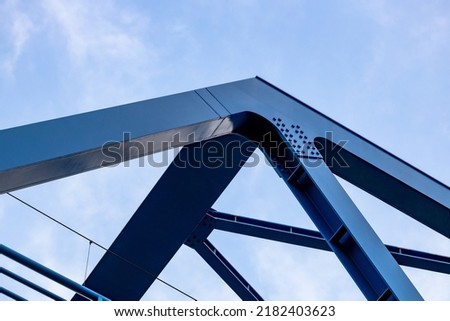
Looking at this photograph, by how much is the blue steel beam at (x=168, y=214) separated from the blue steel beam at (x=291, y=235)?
94cm

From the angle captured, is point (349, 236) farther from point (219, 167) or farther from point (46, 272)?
point (46, 272)

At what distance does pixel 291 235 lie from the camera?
431 inches

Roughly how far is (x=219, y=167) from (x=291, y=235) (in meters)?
2.10

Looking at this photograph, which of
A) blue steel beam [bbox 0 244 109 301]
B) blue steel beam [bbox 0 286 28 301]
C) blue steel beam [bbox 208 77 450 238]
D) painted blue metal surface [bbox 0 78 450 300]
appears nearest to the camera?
painted blue metal surface [bbox 0 78 450 300]

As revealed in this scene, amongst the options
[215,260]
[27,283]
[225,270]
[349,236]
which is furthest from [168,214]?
[27,283]

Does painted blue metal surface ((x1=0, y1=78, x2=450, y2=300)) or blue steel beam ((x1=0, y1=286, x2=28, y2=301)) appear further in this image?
blue steel beam ((x1=0, y1=286, x2=28, y2=301))

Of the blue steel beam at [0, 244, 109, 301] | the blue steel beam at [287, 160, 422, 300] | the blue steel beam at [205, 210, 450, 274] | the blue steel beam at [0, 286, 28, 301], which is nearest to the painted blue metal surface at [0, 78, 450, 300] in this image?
the blue steel beam at [287, 160, 422, 300]

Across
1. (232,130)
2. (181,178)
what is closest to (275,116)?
(232,130)

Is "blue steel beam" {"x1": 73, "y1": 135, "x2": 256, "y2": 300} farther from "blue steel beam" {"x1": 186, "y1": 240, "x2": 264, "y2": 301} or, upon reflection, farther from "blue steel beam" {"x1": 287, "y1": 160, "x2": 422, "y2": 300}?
"blue steel beam" {"x1": 287, "y1": 160, "x2": 422, "y2": 300}

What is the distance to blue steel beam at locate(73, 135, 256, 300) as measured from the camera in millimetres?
9469

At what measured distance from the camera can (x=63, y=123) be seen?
21.9ft

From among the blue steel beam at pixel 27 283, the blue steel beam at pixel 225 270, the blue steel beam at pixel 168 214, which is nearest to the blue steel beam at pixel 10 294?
the blue steel beam at pixel 27 283

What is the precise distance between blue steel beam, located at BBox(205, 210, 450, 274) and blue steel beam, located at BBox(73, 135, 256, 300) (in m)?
0.94

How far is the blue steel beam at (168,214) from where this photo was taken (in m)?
9.47
